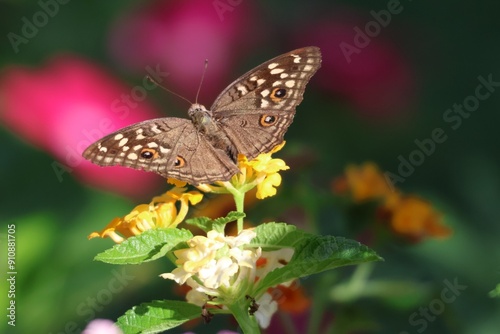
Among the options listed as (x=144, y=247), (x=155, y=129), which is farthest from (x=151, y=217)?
(x=155, y=129)

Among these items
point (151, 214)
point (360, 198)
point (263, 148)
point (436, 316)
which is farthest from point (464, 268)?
point (151, 214)

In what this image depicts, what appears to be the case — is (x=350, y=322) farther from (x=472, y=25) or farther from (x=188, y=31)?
(x=472, y=25)

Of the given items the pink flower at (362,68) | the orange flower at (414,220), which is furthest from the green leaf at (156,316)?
the pink flower at (362,68)

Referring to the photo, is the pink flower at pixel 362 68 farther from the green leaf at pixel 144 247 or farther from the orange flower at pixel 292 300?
the green leaf at pixel 144 247

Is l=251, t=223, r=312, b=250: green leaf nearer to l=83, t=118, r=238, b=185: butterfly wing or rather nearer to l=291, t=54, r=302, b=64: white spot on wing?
l=83, t=118, r=238, b=185: butterfly wing

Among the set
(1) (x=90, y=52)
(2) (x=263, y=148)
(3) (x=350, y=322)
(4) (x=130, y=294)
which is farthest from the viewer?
(1) (x=90, y=52)

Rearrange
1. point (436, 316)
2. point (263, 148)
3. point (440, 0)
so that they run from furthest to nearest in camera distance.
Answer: point (440, 0)
point (436, 316)
point (263, 148)

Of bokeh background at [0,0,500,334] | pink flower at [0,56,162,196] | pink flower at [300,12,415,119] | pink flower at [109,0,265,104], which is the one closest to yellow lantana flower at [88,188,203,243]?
bokeh background at [0,0,500,334]
